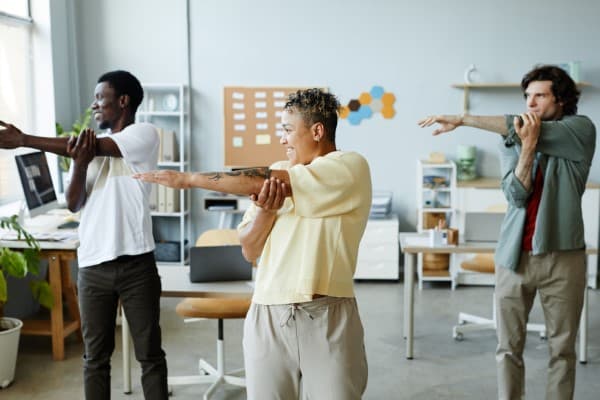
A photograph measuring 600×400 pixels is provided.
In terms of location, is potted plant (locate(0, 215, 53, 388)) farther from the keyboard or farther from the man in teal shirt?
the man in teal shirt

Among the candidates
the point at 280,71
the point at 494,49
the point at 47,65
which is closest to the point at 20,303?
the point at 47,65

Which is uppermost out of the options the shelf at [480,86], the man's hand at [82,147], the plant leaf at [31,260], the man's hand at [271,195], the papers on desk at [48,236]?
the shelf at [480,86]

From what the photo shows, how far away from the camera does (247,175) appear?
180cm

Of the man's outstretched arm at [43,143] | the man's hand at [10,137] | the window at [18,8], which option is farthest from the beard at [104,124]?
the window at [18,8]

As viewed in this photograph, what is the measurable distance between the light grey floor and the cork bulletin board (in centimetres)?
168

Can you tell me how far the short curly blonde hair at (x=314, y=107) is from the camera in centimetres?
195

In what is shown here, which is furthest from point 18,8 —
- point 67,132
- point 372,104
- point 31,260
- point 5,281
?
point 372,104

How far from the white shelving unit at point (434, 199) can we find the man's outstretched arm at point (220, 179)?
170 inches

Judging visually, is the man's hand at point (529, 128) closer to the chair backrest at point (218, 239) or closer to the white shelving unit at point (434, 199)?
the chair backrest at point (218, 239)

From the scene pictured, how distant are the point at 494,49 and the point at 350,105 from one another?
4.49 ft

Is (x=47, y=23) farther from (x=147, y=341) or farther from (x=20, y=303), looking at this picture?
(x=147, y=341)

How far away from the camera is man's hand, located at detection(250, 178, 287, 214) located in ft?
5.88

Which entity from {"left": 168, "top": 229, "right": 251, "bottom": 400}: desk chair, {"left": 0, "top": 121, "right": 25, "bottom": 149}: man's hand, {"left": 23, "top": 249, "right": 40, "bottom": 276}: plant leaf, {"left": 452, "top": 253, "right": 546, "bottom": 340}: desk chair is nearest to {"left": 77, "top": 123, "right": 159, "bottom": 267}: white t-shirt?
{"left": 0, "top": 121, "right": 25, "bottom": 149}: man's hand

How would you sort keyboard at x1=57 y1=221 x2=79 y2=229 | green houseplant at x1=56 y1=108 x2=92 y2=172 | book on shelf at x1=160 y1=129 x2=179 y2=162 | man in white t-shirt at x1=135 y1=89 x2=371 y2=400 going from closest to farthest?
Answer: man in white t-shirt at x1=135 y1=89 x2=371 y2=400, keyboard at x1=57 y1=221 x2=79 y2=229, green houseplant at x1=56 y1=108 x2=92 y2=172, book on shelf at x1=160 y1=129 x2=179 y2=162
